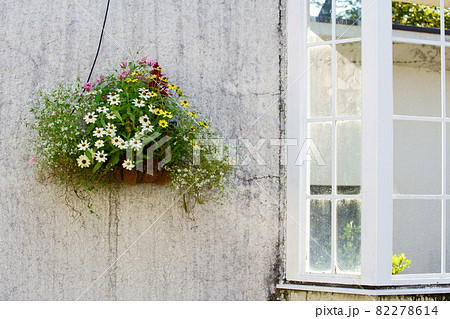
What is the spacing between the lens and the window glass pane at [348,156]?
3039 millimetres

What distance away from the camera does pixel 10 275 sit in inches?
122

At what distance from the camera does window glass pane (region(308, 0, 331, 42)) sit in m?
3.16

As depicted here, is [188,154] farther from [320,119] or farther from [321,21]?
[321,21]

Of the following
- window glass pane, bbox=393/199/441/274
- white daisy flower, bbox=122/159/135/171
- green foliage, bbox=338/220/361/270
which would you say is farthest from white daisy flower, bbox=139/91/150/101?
window glass pane, bbox=393/199/441/274

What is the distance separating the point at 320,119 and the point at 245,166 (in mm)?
578

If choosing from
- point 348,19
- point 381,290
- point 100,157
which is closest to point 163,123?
point 100,157

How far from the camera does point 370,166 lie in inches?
117

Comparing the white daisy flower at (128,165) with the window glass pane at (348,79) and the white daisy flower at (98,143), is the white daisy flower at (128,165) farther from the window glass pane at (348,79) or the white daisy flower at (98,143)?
the window glass pane at (348,79)

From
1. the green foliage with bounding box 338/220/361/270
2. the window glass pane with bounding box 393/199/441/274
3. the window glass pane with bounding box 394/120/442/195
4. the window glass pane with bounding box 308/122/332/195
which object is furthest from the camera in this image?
the window glass pane with bounding box 394/120/442/195

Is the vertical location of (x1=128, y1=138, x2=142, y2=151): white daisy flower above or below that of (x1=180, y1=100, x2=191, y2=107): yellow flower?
below

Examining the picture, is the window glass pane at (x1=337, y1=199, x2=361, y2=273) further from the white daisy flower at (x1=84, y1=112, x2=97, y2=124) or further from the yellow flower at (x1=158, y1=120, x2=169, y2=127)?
the white daisy flower at (x1=84, y1=112, x2=97, y2=124)

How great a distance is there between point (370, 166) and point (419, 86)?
4.12 metres

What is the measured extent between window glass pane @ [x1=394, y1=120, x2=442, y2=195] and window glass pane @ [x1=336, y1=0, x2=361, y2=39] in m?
3.76
